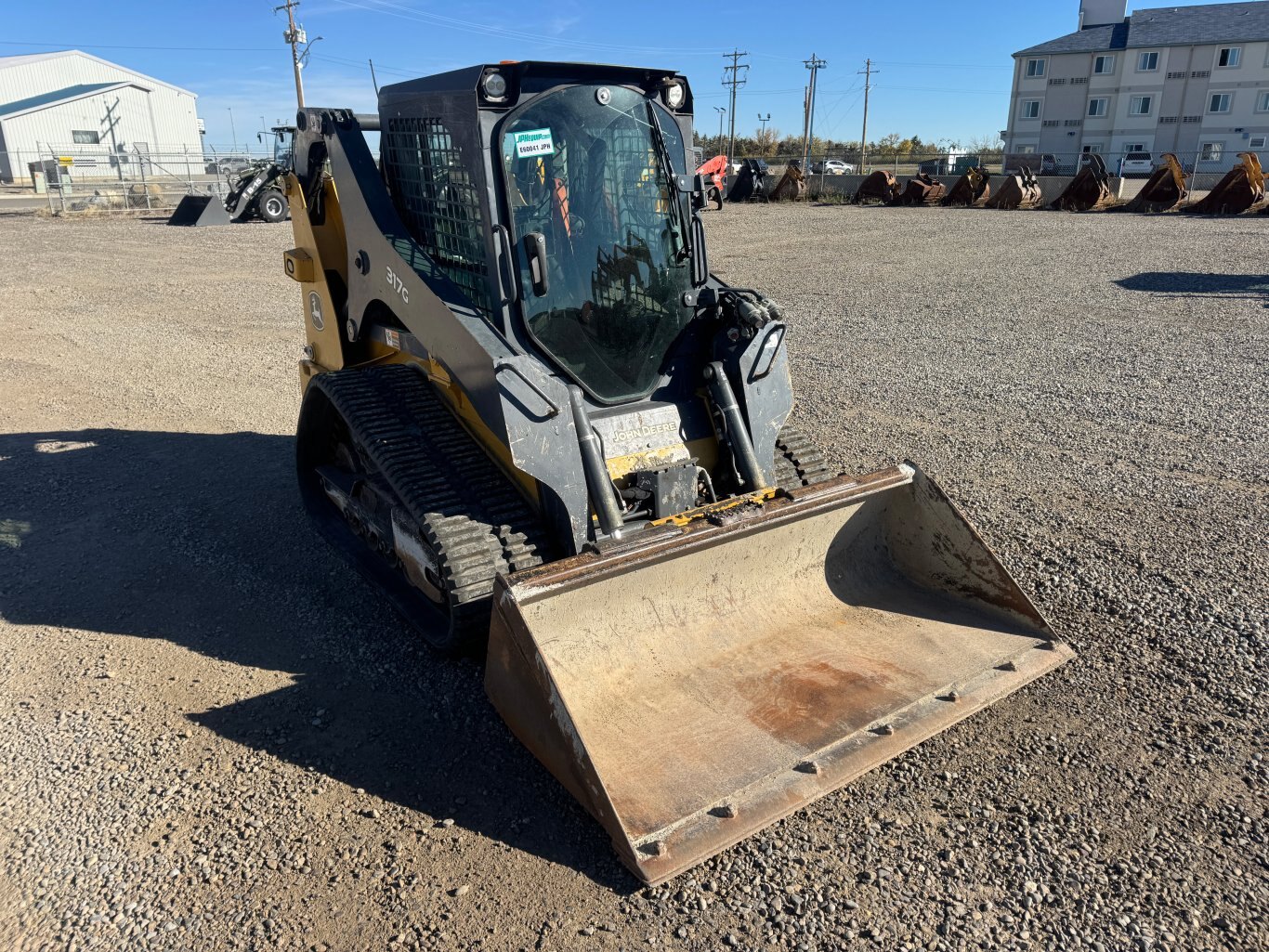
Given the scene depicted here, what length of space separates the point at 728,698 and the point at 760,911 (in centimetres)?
86

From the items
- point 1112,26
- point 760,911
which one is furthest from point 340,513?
point 1112,26

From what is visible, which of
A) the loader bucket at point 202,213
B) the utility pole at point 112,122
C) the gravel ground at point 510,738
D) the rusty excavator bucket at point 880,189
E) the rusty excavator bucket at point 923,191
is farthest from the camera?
the utility pole at point 112,122

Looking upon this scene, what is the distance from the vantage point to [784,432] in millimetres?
4652

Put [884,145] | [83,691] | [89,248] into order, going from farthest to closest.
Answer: [884,145] < [89,248] < [83,691]

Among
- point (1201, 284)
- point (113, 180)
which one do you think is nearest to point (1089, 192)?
point (1201, 284)

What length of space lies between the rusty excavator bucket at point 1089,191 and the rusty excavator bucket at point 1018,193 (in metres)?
0.96

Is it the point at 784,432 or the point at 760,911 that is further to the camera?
the point at 784,432

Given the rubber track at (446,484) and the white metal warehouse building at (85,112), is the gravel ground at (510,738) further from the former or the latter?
the white metal warehouse building at (85,112)

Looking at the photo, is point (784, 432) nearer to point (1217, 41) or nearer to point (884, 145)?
point (1217, 41)

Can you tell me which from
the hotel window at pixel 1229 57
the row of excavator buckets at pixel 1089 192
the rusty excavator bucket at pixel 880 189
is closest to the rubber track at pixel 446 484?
the row of excavator buckets at pixel 1089 192

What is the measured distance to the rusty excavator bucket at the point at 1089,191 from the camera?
1011 inches

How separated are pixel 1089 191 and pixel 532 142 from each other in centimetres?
2670

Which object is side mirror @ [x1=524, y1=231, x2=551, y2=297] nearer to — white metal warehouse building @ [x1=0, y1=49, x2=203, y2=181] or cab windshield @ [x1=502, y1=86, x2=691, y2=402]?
cab windshield @ [x1=502, y1=86, x2=691, y2=402]

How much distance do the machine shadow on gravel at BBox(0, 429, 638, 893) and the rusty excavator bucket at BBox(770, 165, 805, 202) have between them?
28.9m
